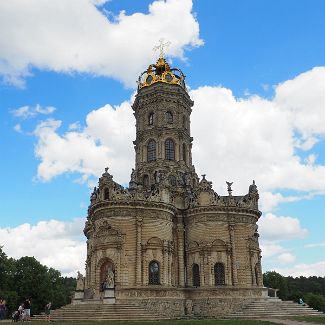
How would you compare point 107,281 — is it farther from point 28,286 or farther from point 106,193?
point 28,286

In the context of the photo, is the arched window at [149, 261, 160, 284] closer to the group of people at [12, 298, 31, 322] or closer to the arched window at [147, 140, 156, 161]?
the group of people at [12, 298, 31, 322]

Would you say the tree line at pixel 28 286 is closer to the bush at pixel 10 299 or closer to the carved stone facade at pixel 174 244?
the bush at pixel 10 299

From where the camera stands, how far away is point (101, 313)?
28.7m

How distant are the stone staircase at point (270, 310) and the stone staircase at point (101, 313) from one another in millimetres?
7132

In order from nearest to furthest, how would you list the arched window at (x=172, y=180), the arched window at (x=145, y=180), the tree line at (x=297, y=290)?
the arched window at (x=172, y=180), the arched window at (x=145, y=180), the tree line at (x=297, y=290)

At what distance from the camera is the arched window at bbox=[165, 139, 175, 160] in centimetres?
4378

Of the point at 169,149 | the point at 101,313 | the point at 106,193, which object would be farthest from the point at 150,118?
the point at 101,313

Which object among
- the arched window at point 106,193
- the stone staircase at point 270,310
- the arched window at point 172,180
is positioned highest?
the arched window at point 172,180

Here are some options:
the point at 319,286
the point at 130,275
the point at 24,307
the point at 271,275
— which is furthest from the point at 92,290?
the point at 319,286

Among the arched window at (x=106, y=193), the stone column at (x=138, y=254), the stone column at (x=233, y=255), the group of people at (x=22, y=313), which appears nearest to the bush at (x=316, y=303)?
the stone column at (x=233, y=255)

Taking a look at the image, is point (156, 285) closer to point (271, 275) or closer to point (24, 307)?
point (24, 307)

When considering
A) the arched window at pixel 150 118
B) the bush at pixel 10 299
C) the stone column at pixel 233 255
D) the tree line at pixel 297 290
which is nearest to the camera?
the stone column at pixel 233 255

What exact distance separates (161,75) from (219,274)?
73.2ft

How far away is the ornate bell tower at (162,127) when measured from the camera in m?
43.0
